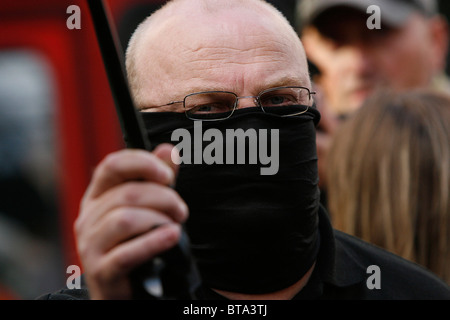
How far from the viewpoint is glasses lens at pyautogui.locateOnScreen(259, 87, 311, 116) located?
166 centimetres

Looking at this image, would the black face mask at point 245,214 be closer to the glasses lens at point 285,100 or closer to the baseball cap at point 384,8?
the glasses lens at point 285,100

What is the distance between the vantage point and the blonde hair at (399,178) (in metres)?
2.15

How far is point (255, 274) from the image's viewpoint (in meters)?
1.59

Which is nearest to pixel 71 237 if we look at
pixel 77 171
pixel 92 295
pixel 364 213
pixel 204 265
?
pixel 77 171

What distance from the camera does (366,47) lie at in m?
3.51

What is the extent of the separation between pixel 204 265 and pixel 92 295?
574mm

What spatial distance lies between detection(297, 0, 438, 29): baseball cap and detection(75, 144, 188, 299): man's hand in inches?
111

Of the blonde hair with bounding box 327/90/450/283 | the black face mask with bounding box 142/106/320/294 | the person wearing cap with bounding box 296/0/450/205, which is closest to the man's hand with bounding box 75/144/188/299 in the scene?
the black face mask with bounding box 142/106/320/294

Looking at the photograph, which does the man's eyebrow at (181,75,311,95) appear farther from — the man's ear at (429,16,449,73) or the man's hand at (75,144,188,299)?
the man's ear at (429,16,449,73)

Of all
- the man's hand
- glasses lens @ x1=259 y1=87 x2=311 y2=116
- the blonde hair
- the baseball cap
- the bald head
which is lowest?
the blonde hair

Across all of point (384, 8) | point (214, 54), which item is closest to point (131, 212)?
point (214, 54)

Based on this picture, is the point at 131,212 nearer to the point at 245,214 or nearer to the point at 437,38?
the point at 245,214

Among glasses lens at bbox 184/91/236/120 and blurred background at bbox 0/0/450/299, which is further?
blurred background at bbox 0/0/450/299

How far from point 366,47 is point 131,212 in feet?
9.32
